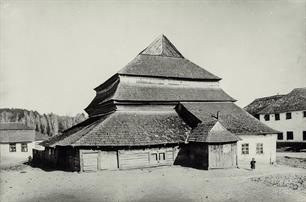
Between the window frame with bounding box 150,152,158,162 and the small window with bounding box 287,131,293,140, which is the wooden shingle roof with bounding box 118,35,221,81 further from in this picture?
the small window with bounding box 287,131,293,140

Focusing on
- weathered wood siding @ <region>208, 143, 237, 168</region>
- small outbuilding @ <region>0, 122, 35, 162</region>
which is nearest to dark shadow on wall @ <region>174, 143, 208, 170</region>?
weathered wood siding @ <region>208, 143, 237, 168</region>

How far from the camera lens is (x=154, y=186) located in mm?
16625

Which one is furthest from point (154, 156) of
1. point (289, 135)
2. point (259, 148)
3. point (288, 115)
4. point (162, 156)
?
point (288, 115)

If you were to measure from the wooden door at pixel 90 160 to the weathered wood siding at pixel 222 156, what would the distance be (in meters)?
8.91

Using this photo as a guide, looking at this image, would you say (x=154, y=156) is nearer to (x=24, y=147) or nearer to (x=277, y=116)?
(x=277, y=116)

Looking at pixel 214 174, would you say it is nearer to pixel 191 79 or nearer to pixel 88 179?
pixel 88 179

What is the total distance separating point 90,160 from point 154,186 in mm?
7259

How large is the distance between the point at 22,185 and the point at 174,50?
22.5m

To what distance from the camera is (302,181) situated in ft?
59.5

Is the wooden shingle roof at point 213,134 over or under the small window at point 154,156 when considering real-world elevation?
over

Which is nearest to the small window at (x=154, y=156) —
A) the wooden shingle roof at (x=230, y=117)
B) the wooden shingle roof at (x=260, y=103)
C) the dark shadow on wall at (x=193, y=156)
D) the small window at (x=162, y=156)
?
the small window at (x=162, y=156)

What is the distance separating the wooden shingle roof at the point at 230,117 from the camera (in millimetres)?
26658

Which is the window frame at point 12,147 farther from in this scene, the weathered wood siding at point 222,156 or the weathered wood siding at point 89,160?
the weathered wood siding at point 222,156

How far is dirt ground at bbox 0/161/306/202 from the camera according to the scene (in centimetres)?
1442
